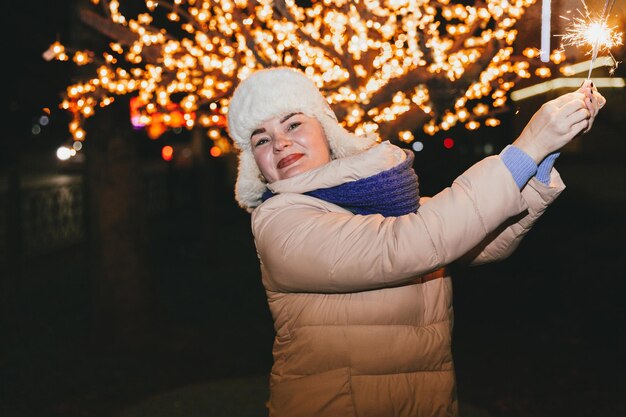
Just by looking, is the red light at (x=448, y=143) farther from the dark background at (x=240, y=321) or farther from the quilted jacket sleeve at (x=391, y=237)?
the quilted jacket sleeve at (x=391, y=237)

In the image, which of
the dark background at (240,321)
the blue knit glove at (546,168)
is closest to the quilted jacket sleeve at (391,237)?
the blue knit glove at (546,168)

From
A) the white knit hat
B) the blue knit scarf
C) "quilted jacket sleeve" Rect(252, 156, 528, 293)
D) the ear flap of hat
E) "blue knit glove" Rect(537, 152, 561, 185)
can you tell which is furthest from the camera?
the ear flap of hat

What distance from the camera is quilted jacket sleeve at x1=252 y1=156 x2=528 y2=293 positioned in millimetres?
1598

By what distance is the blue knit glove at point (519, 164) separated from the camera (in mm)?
1632

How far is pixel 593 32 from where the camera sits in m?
1.98

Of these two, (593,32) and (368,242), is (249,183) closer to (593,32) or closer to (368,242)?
(368,242)

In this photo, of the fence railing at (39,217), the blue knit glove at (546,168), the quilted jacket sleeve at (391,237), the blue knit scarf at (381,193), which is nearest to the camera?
the quilted jacket sleeve at (391,237)

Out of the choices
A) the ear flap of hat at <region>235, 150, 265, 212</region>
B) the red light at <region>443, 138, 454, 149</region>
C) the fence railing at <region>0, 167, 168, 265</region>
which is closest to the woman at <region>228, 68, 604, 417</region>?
the ear flap of hat at <region>235, 150, 265, 212</region>

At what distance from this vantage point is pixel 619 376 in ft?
18.5

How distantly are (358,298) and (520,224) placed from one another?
702mm

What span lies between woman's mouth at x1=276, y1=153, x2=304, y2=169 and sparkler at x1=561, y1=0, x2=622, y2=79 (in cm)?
104

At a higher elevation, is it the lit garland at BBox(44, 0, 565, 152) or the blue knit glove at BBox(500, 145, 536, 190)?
the lit garland at BBox(44, 0, 565, 152)

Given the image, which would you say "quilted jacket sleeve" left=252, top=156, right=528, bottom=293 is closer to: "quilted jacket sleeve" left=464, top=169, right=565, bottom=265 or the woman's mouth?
"quilted jacket sleeve" left=464, top=169, right=565, bottom=265

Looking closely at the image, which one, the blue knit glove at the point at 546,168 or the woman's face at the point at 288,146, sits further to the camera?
the woman's face at the point at 288,146
